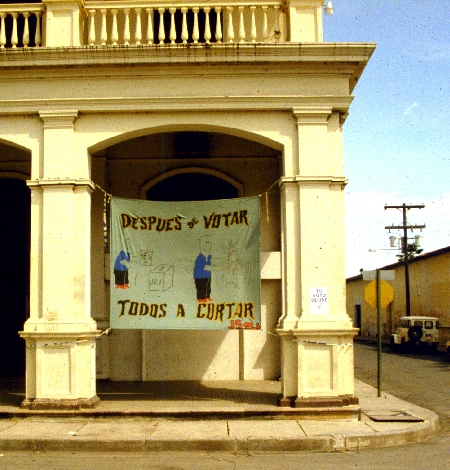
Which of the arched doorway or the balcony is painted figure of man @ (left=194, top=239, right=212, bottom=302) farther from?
the arched doorway

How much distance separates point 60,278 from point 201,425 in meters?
3.14

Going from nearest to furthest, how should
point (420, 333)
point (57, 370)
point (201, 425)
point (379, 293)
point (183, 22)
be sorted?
point (201, 425), point (57, 370), point (183, 22), point (379, 293), point (420, 333)

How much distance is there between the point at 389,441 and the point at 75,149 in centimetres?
644

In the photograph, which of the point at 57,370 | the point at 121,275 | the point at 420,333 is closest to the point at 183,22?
the point at 121,275

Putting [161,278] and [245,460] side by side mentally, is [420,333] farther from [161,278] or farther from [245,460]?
[245,460]

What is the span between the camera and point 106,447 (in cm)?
875

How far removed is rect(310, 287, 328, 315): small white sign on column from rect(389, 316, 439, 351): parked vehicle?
70.5 feet

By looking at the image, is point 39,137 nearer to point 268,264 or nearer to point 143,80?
point 143,80

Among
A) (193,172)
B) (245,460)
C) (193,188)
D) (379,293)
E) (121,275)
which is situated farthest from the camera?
(193,188)

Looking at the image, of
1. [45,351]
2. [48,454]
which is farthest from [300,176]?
[48,454]

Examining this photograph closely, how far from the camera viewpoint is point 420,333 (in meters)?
30.5

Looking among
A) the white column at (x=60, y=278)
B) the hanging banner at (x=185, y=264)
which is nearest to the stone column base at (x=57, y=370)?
the white column at (x=60, y=278)

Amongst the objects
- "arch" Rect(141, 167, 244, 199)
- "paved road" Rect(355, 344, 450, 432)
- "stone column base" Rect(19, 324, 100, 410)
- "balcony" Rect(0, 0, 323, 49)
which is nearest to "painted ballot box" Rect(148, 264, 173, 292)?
"stone column base" Rect(19, 324, 100, 410)

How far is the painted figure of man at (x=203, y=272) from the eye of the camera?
10.9 m
